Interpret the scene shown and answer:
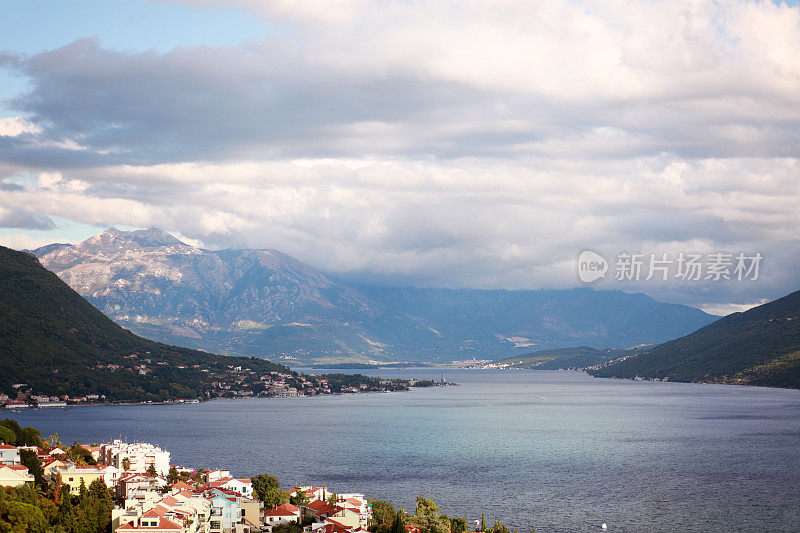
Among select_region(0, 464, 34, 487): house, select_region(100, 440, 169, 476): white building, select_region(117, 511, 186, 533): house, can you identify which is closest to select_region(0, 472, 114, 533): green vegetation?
select_region(0, 464, 34, 487): house

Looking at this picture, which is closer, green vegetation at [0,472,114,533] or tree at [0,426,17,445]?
green vegetation at [0,472,114,533]

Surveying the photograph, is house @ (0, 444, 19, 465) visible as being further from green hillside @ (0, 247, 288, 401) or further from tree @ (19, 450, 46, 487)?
green hillside @ (0, 247, 288, 401)

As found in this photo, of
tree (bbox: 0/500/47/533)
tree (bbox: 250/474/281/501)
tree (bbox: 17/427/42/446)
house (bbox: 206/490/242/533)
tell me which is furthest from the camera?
tree (bbox: 17/427/42/446)

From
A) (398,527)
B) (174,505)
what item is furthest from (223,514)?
(398,527)

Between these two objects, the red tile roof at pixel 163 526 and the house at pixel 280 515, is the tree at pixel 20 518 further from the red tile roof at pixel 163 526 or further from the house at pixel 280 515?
the house at pixel 280 515

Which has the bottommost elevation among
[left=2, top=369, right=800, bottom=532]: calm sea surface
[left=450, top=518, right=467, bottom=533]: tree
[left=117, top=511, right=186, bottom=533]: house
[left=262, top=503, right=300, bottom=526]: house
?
[left=2, top=369, right=800, bottom=532]: calm sea surface

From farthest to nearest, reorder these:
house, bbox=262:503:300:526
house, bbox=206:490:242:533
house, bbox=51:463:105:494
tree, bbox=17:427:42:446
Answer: tree, bbox=17:427:42:446 → house, bbox=51:463:105:494 → house, bbox=262:503:300:526 → house, bbox=206:490:242:533

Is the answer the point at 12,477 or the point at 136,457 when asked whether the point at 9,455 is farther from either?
the point at 136,457

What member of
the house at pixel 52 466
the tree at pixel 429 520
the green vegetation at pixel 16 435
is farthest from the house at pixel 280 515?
the green vegetation at pixel 16 435

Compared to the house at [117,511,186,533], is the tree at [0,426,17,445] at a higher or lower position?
higher
